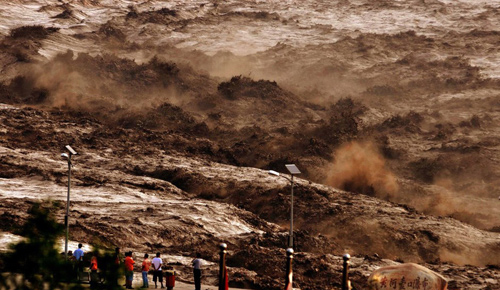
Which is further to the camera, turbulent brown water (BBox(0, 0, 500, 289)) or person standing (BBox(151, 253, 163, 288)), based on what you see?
turbulent brown water (BBox(0, 0, 500, 289))

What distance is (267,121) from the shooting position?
6819 centimetres

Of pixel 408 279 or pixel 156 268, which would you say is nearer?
pixel 408 279

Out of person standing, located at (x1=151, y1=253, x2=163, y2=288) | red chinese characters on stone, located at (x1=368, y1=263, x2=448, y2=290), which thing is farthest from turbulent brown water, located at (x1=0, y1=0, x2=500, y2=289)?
red chinese characters on stone, located at (x1=368, y1=263, x2=448, y2=290)

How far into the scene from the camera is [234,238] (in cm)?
3884

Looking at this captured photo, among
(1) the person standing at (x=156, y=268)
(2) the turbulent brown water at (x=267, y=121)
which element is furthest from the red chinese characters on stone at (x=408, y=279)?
(2) the turbulent brown water at (x=267, y=121)

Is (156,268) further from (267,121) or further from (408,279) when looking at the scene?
(267,121)

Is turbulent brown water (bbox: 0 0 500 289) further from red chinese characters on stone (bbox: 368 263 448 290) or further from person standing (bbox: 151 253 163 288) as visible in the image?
red chinese characters on stone (bbox: 368 263 448 290)

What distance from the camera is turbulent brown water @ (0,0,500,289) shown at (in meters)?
41.2

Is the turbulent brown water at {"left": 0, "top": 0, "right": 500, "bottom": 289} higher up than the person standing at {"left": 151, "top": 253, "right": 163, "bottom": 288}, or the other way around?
the person standing at {"left": 151, "top": 253, "right": 163, "bottom": 288}

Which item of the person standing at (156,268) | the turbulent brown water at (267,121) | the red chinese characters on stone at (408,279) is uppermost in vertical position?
the red chinese characters on stone at (408,279)

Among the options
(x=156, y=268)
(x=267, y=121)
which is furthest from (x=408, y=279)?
(x=267, y=121)

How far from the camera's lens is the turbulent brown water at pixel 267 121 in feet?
135

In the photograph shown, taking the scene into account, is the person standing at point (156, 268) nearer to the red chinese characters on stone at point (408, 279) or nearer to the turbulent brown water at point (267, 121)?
the turbulent brown water at point (267, 121)

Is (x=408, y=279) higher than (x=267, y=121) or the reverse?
higher
